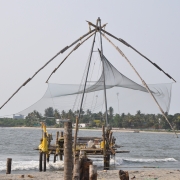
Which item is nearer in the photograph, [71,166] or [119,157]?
[71,166]

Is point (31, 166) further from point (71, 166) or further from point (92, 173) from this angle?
point (71, 166)

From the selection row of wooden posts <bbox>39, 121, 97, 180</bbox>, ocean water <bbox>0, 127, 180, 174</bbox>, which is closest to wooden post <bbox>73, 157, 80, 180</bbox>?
row of wooden posts <bbox>39, 121, 97, 180</bbox>

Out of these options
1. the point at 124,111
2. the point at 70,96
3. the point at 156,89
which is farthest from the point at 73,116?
the point at 156,89

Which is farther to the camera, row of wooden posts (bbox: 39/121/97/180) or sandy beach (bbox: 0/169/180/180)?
sandy beach (bbox: 0/169/180/180)

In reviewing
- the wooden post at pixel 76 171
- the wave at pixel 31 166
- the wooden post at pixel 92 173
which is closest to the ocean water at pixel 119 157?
the wave at pixel 31 166

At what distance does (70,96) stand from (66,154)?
17.8 feet

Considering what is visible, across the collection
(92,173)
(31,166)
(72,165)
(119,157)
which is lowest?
(31,166)

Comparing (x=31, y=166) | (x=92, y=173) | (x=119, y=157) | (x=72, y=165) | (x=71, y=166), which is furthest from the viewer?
(x=119, y=157)

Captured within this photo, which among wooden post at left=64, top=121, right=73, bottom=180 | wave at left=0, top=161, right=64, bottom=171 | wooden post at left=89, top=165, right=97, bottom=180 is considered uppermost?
wooden post at left=64, top=121, right=73, bottom=180

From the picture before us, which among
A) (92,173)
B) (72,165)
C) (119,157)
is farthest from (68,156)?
(119,157)

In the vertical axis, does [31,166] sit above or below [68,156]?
below

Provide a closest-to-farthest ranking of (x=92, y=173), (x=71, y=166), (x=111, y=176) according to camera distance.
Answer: (x=71, y=166), (x=92, y=173), (x=111, y=176)

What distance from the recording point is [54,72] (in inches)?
485

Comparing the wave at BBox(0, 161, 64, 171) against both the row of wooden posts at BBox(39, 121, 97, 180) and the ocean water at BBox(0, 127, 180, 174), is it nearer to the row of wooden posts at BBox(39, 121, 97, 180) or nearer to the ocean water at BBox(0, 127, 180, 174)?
the ocean water at BBox(0, 127, 180, 174)
